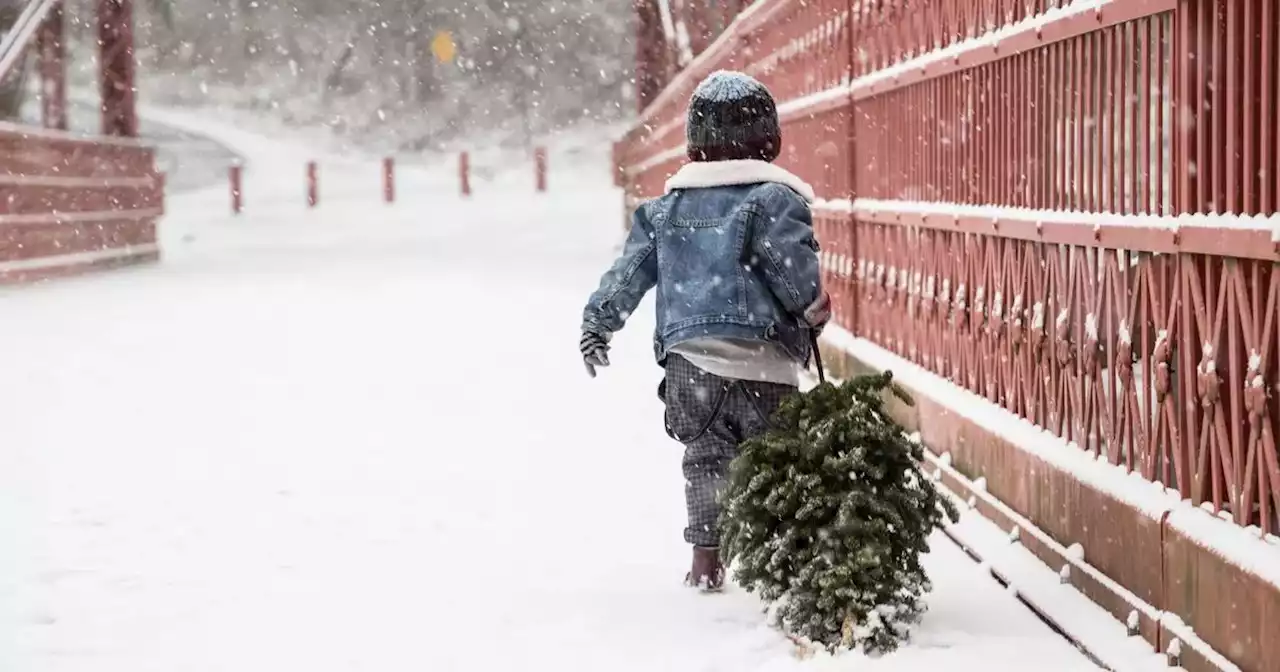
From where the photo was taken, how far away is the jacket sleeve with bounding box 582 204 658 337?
501 centimetres

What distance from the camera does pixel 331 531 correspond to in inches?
238

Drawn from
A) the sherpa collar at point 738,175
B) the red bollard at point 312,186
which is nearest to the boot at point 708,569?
the sherpa collar at point 738,175

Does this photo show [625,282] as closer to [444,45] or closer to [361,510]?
[361,510]

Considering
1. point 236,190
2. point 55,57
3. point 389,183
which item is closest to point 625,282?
point 55,57

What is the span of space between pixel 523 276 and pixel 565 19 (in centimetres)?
3785

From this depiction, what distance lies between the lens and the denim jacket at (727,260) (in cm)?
478

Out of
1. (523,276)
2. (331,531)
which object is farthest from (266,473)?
(523,276)

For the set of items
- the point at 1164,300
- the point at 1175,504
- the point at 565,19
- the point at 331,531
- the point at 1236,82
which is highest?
the point at 565,19

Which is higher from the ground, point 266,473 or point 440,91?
point 440,91

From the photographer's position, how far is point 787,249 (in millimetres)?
4750

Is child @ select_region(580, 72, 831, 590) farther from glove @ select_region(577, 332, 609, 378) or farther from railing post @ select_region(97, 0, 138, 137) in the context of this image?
railing post @ select_region(97, 0, 138, 137)

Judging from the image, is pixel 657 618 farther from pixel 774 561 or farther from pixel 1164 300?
pixel 1164 300

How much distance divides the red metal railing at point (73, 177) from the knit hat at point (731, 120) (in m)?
15.3

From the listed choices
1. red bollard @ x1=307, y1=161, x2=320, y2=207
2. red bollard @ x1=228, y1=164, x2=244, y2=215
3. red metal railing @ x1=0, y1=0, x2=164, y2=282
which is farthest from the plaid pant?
red bollard @ x1=307, y1=161, x2=320, y2=207
